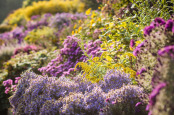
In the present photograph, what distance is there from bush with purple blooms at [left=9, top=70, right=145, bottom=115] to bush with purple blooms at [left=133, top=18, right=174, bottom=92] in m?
0.34

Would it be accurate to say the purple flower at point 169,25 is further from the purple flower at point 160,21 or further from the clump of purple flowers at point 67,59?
the clump of purple flowers at point 67,59

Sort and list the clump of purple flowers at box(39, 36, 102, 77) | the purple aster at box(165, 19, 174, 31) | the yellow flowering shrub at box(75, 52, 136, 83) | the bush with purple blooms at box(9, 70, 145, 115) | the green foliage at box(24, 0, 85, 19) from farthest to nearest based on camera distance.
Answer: the green foliage at box(24, 0, 85, 19) < the clump of purple flowers at box(39, 36, 102, 77) < the yellow flowering shrub at box(75, 52, 136, 83) < the bush with purple blooms at box(9, 70, 145, 115) < the purple aster at box(165, 19, 174, 31)

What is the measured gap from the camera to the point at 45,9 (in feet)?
51.1

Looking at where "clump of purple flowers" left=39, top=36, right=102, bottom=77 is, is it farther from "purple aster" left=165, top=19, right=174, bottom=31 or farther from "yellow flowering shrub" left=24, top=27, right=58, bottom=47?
"yellow flowering shrub" left=24, top=27, right=58, bottom=47

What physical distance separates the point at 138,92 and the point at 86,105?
0.72 metres

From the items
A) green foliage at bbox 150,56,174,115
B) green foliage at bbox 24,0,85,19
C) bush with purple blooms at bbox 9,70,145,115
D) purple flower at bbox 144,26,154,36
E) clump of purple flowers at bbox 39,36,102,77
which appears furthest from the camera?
green foliage at bbox 24,0,85,19

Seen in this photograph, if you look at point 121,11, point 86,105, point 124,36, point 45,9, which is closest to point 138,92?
point 86,105

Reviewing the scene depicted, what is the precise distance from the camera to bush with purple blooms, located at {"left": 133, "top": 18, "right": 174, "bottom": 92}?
70.4 inches

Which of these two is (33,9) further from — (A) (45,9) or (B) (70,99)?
(B) (70,99)

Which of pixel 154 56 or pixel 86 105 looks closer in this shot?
pixel 154 56

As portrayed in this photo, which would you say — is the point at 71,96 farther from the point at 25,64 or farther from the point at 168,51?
the point at 25,64

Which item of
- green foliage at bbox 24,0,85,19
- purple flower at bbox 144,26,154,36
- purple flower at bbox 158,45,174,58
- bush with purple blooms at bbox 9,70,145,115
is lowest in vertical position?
bush with purple blooms at bbox 9,70,145,115

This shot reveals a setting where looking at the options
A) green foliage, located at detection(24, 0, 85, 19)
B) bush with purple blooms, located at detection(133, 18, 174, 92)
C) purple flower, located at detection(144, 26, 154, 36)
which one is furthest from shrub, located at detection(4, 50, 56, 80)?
green foliage, located at detection(24, 0, 85, 19)

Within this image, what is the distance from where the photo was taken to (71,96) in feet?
7.20
